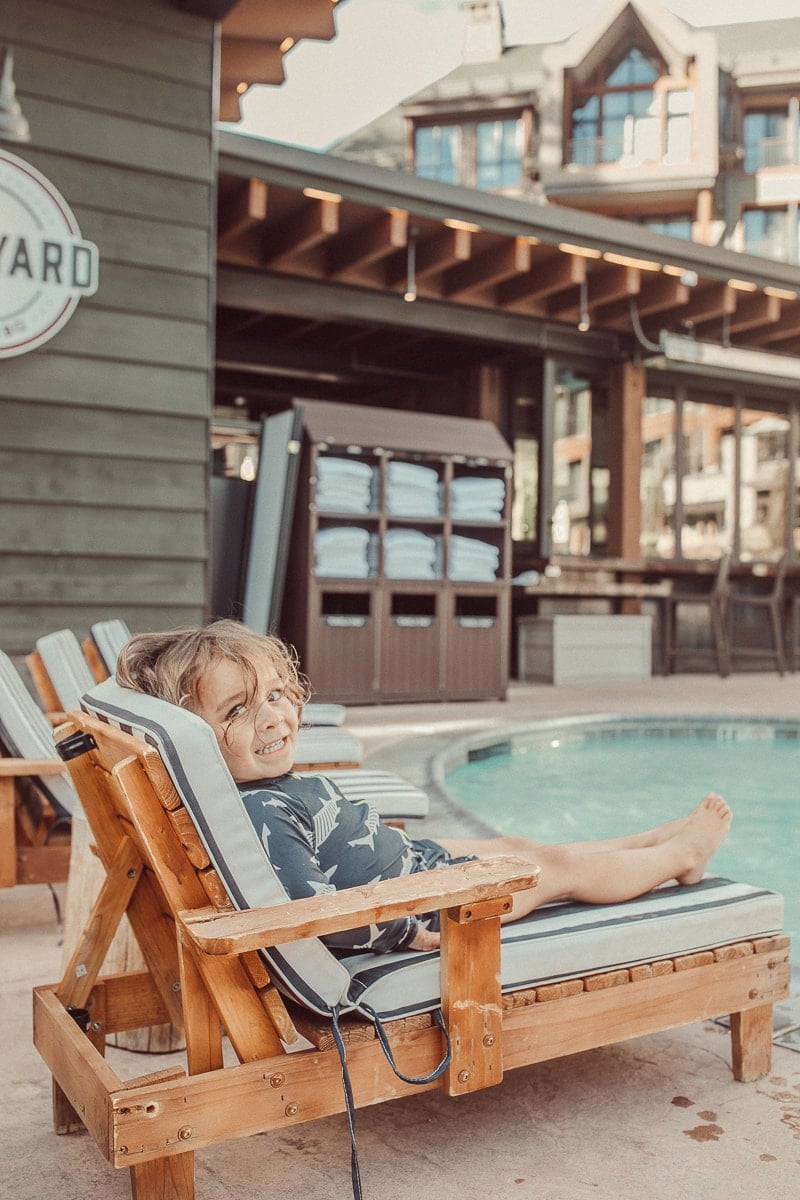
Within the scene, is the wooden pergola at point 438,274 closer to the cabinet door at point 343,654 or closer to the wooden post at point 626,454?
the wooden post at point 626,454

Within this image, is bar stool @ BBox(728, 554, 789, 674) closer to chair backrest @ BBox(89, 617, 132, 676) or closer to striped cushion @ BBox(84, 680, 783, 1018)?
chair backrest @ BBox(89, 617, 132, 676)

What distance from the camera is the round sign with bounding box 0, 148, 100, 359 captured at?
4406 millimetres

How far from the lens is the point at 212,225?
4973 mm

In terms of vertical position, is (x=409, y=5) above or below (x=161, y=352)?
above

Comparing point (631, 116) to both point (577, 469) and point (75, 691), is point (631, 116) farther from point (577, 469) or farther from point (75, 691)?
point (75, 691)

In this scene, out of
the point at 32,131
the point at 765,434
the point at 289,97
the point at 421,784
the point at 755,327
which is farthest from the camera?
the point at 289,97

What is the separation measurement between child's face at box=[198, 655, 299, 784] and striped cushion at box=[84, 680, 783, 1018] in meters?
0.12

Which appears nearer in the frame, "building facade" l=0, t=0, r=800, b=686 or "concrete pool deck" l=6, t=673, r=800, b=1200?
"concrete pool deck" l=6, t=673, r=800, b=1200

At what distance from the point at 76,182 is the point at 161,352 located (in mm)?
793

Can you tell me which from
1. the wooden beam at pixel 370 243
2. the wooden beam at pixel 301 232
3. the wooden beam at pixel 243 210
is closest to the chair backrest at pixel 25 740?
the wooden beam at pixel 243 210

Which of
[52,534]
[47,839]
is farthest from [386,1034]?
[52,534]

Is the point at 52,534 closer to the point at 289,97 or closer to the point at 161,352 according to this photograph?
the point at 161,352

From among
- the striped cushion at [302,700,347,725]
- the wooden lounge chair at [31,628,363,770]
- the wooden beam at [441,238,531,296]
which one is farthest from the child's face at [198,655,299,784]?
the wooden beam at [441,238,531,296]

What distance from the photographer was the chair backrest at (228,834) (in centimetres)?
133
